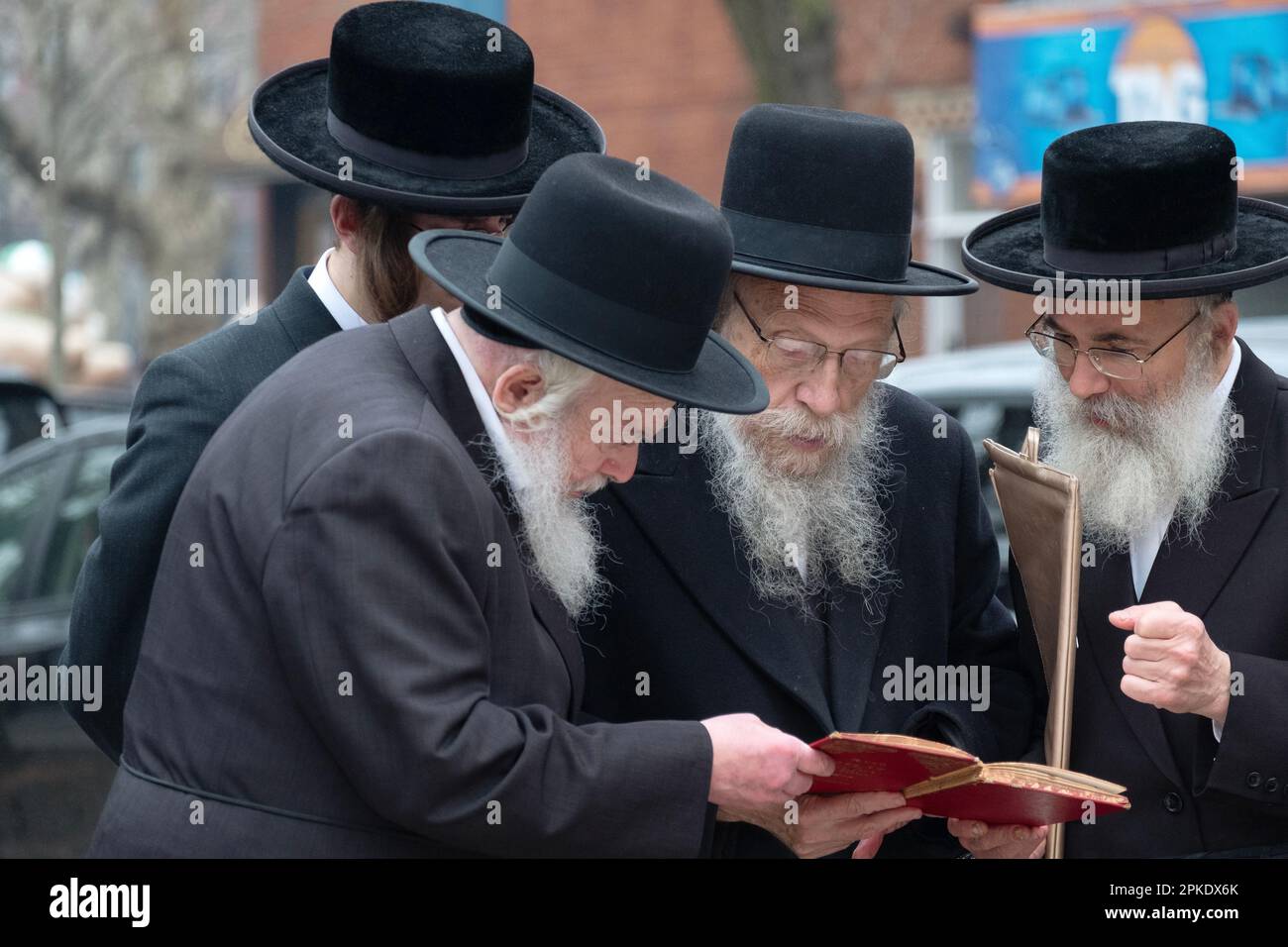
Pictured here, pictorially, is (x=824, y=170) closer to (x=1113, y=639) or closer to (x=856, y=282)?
(x=856, y=282)

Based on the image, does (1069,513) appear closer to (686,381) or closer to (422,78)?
(686,381)

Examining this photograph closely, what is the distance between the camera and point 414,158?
316 cm

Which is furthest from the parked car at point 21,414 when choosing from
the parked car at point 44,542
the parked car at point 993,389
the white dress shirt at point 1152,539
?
the white dress shirt at point 1152,539

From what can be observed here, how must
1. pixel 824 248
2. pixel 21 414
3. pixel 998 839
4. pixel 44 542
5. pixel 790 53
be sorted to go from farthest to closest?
pixel 790 53 < pixel 21 414 < pixel 44 542 < pixel 824 248 < pixel 998 839

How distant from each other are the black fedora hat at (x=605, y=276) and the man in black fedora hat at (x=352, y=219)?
0.56 meters

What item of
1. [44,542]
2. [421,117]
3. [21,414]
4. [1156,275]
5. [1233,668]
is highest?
[421,117]

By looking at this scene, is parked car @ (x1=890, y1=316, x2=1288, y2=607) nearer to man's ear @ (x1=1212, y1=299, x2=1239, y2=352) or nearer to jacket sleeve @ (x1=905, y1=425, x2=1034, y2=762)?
jacket sleeve @ (x1=905, y1=425, x2=1034, y2=762)

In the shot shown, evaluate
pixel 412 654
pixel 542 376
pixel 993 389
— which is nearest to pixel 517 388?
pixel 542 376

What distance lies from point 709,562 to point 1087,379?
80 cm

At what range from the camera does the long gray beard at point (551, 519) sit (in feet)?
8.38

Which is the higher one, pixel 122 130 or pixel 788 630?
pixel 788 630

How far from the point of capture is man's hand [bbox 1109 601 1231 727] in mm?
2734

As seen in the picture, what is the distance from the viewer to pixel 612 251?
2506 millimetres
